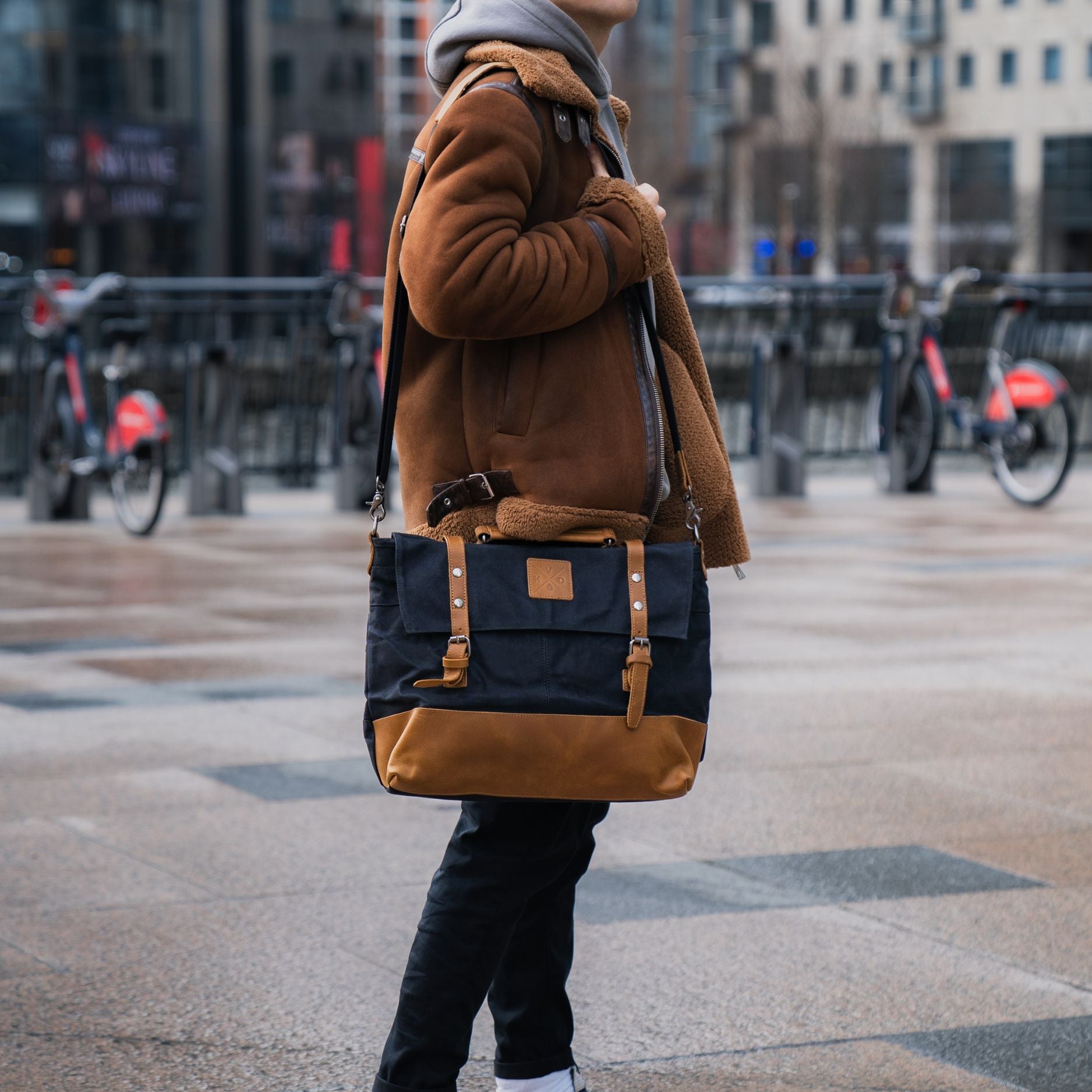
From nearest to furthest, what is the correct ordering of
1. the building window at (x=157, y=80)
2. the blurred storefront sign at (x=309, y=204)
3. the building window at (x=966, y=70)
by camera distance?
the building window at (x=157, y=80) < the blurred storefront sign at (x=309, y=204) < the building window at (x=966, y=70)

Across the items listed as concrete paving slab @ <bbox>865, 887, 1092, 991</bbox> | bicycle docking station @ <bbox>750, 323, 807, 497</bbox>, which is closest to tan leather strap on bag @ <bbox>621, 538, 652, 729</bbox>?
concrete paving slab @ <bbox>865, 887, 1092, 991</bbox>

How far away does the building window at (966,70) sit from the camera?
9219 cm

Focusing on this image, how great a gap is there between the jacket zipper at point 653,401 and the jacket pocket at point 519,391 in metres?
0.16

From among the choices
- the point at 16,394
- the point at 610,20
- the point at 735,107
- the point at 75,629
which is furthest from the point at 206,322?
the point at 735,107

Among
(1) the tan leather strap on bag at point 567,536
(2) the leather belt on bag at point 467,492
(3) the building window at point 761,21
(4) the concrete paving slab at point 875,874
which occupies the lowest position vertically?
(4) the concrete paving slab at point 875,874

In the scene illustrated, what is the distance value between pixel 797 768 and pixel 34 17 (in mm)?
32116

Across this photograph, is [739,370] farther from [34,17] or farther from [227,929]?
[34,17]

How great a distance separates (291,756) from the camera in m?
5.47

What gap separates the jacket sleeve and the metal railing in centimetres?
1012

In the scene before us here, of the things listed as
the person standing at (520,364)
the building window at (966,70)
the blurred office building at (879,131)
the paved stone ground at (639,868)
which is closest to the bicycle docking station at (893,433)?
the paved stone ground at (639,868)

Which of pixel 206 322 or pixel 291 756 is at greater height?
pixel 206 322

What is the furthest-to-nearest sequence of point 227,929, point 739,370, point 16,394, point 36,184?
point 36,184 < point 739,370 < point 16,394 < point 227,929

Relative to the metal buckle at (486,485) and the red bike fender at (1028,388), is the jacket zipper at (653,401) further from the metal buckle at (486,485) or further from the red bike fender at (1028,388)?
the red bike fender at (1028,388)

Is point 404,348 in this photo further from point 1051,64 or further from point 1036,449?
point 1051,64
